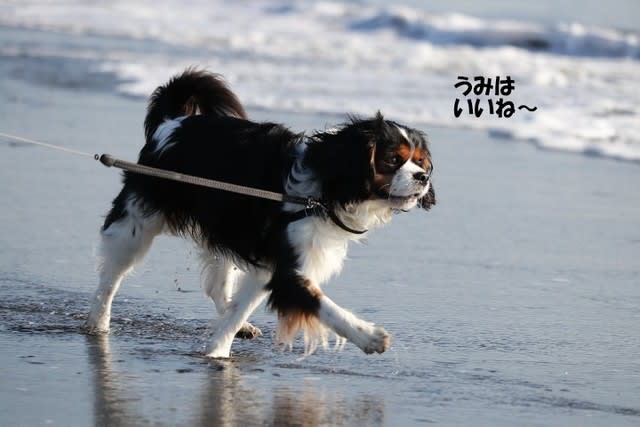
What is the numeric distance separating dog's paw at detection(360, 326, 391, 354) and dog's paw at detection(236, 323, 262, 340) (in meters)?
1.13

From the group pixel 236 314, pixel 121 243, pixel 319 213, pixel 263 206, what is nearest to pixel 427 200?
pixel 319 213

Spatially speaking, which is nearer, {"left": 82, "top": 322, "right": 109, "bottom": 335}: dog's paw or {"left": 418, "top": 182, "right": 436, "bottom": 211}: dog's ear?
{"left": 418, "top": 182, "right": 436, "bottom": 211}: dog's ear

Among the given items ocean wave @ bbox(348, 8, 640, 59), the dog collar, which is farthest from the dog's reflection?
ocean wave @ bbox(348, 8, 640, 59)

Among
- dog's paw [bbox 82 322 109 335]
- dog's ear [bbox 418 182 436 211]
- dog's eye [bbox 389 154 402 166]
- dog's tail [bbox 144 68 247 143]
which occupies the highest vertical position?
dog's tail [bbox 144 68 247 143]

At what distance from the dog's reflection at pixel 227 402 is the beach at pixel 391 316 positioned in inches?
0.5

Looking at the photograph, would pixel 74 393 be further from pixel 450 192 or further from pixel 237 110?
pixel 450 192

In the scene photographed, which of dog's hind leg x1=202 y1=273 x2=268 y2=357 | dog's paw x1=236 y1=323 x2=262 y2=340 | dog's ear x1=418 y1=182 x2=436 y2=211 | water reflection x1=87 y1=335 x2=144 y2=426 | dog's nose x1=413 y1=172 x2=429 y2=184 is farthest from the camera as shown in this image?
dog's paw x1=236 y1=323 x2=262 y2=340

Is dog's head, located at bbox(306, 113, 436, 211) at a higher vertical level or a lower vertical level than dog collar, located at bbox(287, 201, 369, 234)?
higher

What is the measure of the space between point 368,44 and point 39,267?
1897 centimetres

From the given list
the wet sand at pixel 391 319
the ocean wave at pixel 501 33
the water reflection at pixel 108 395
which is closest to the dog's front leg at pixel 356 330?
the wet sand at pixel 391 319

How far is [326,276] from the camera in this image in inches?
220

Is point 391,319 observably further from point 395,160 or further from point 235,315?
point 395,160

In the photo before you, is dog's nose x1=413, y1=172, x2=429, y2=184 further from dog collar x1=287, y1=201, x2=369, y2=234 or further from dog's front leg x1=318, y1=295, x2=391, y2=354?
dog's front leg x1=318, y1=295, x2=391, y2=354

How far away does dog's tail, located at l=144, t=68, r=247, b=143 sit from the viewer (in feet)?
21.8
